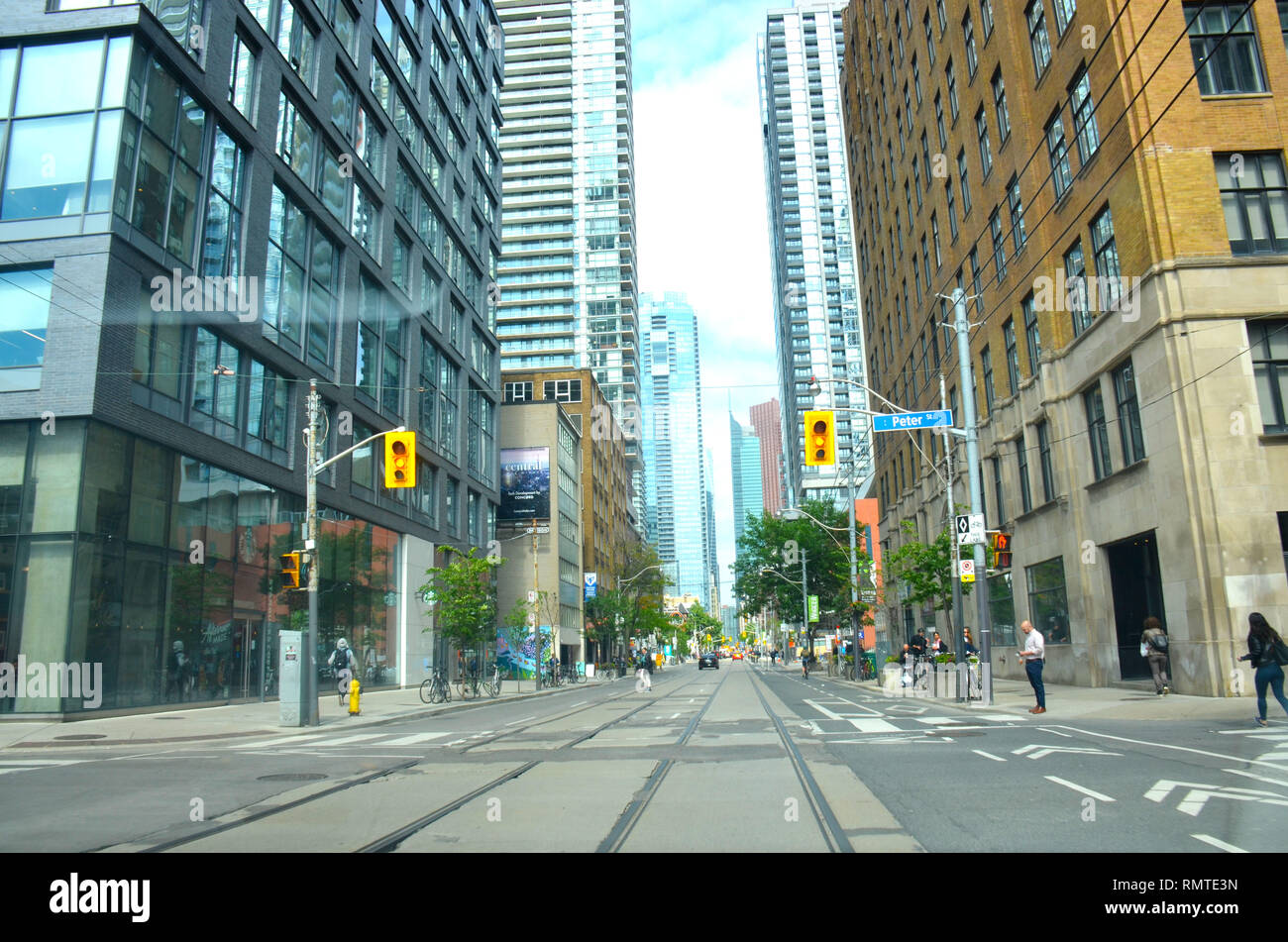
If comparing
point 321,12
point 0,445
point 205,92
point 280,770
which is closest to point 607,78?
point 321,12

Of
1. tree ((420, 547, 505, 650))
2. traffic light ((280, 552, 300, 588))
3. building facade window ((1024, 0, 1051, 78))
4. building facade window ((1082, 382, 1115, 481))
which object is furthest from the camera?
tree ((420, 547, 505, 650))

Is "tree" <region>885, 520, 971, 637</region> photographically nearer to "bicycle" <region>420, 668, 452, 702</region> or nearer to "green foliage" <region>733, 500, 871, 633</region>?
"bicycle" <region>420, 668, 452, 702</region>

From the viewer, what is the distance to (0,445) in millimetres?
21250

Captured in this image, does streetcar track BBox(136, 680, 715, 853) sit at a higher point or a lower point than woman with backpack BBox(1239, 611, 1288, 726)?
lower

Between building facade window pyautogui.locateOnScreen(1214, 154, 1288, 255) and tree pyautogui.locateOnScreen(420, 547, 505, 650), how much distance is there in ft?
83.8

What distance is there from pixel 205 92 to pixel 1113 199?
2514cm

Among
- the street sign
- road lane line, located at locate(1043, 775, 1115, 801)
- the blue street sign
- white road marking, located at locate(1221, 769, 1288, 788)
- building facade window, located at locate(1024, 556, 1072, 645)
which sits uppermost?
the blue street sign

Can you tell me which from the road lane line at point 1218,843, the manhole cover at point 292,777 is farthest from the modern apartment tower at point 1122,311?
the manhole cover at point 292,777

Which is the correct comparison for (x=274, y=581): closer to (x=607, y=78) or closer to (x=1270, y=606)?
(x=1270, y=606)

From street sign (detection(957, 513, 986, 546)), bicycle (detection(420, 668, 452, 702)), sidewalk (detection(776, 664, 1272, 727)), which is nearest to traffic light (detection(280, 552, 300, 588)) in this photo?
bicycle (detection(420, 668, 452, 702))

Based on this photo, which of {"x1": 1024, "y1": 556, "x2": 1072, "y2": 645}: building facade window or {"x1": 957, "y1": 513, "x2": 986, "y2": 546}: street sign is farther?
{"x1": 1024, "y1": 556, "x2": 1072, "y2": 645}: building facade window

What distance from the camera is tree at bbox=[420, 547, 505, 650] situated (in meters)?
32.9

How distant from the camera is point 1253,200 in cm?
2047

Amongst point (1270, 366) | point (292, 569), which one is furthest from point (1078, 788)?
point (292, 569)
